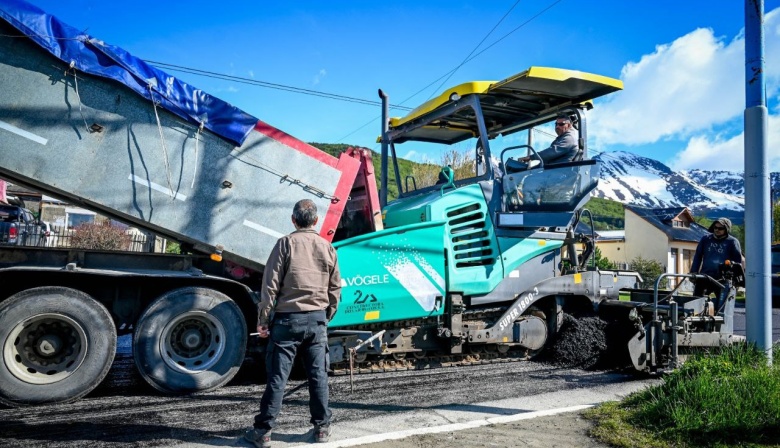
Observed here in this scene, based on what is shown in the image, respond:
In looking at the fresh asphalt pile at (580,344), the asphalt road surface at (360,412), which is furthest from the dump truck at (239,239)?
the asphalt road surface at (360,412)

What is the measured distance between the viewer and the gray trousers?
3.89 m

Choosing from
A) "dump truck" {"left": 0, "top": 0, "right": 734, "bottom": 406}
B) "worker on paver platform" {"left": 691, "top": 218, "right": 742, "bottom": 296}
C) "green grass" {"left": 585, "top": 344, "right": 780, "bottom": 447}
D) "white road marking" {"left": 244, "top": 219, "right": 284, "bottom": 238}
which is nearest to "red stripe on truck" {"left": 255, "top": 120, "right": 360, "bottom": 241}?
"dump truck" {"left": 0, "top": 0, "right": 734, "bottom": 406}

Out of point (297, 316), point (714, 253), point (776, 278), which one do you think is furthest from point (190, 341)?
point (776, 278)

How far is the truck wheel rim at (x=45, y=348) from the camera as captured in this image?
469 cm

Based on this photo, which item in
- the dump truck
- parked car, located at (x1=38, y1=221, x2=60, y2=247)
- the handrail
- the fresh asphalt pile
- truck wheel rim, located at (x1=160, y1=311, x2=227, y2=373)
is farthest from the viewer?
parked car, located at (x1=38, y1=221, x2=60, y2=247)

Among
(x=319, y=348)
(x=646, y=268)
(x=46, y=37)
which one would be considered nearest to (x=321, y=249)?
(x=319, y=348)

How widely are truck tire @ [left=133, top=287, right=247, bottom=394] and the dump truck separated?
0.05 ft

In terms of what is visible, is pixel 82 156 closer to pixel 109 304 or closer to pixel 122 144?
pixel 122 144

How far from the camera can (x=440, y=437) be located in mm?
4051

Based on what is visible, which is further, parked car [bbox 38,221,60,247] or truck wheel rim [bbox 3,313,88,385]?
parked car [bbox 38,221,60,247]

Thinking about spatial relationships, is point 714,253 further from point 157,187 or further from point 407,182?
point 157,187

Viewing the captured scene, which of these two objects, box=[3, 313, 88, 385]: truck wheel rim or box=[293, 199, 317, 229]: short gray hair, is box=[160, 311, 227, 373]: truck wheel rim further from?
box=[293, 199, 317, 229]: short gray hair

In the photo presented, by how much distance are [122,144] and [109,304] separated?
5.14ft

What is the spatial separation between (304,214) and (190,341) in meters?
2.19
